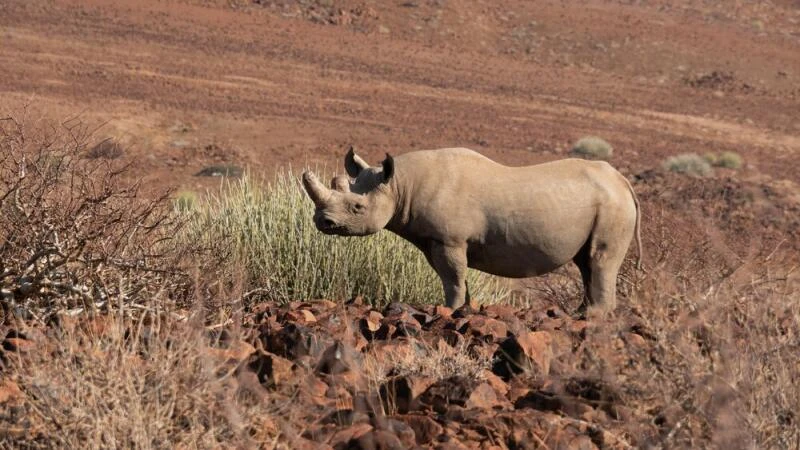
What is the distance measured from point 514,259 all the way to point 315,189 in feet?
4.27

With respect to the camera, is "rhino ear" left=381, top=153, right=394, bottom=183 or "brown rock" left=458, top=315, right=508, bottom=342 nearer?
"brown rock" left=458, top=315, right=508, bottom=342

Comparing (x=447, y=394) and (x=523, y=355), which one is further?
(x=523, y=355)

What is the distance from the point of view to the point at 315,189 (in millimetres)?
7016

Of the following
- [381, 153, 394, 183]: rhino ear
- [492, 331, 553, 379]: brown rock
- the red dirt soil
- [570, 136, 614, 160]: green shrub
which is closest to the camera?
[492, 331, 553, 379]: brown rock

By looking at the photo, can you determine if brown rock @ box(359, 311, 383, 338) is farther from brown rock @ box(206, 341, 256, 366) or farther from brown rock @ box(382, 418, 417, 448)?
brown rock @ box(382, 418, 417, 448)

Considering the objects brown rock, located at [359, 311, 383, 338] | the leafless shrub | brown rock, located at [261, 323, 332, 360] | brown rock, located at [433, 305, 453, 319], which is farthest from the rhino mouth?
brown rock, located at [261, 323, 332, 360]

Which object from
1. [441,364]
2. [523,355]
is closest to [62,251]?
[441,364]

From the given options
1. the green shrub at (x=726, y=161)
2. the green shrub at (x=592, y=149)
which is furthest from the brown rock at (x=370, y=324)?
the green shrub at (x=726, y=161)

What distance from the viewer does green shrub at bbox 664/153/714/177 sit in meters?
24.3

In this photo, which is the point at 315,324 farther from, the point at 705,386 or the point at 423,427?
the point at 705,386

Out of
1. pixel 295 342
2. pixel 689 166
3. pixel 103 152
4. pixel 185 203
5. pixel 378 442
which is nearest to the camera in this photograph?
pixel 378 442

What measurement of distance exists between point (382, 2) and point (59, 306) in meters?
34.8

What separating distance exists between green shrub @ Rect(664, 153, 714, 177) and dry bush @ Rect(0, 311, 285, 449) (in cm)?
2092

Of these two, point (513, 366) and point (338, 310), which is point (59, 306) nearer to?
point (338, 310)
